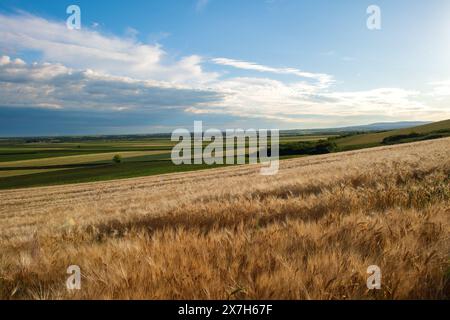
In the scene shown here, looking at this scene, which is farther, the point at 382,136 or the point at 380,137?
the point at 382,136

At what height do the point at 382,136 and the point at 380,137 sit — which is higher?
the point at 382,136

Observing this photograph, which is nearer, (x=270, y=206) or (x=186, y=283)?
(x=186, y=283)

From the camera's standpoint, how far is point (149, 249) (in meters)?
2.88

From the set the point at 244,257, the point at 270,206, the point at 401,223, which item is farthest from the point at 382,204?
the point at 244,257

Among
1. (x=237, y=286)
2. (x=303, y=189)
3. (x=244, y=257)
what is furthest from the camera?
(x=303, y=189)

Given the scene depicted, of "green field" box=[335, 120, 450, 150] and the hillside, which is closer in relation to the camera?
"green field" box=[335, 120, 450, 150]

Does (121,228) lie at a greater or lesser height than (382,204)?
lesser

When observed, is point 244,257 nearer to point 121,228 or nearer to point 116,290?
point 116,290

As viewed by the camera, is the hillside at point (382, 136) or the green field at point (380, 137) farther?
the hillside at point (382, 136)

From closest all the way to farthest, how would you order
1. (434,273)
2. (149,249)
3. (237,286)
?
(237,286) → (434,273) → (149,249)

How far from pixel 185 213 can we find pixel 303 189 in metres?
3.49

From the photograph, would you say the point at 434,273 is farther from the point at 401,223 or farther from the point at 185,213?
the point at 185,213
